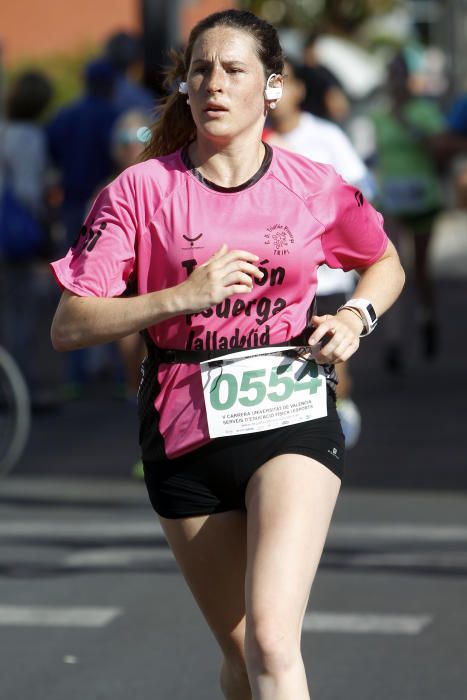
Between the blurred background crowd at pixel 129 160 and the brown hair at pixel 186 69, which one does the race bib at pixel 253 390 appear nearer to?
the brown hair at pixel 186 69

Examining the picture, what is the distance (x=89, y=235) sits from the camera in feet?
13.8

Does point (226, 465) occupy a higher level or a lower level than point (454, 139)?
higher

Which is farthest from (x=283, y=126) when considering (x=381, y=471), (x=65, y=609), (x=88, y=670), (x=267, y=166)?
(x=267, y=166)

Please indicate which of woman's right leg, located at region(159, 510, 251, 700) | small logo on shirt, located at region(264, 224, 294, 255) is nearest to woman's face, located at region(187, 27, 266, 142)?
small logo on shirt, located at region(264, 224, 294, 255)

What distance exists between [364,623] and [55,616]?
3.88ft

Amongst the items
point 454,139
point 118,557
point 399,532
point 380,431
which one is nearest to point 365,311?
point 118,557

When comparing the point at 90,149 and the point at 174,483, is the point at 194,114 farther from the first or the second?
the point at 90,149

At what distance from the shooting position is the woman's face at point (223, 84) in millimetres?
4191

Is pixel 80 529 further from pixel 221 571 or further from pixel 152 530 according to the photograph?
pixel 221 571

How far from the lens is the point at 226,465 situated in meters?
4.23

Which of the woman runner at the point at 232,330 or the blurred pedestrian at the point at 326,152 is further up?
the woman runner at the point at 232,330

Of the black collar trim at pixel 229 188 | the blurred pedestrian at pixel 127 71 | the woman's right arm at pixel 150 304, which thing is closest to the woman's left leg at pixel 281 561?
the woman's right arm at pixel 150 304

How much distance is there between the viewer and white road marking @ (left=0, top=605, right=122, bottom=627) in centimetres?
653

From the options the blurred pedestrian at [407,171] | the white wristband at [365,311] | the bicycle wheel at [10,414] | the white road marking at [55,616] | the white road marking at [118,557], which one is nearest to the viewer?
the white wristband at [365,311]
